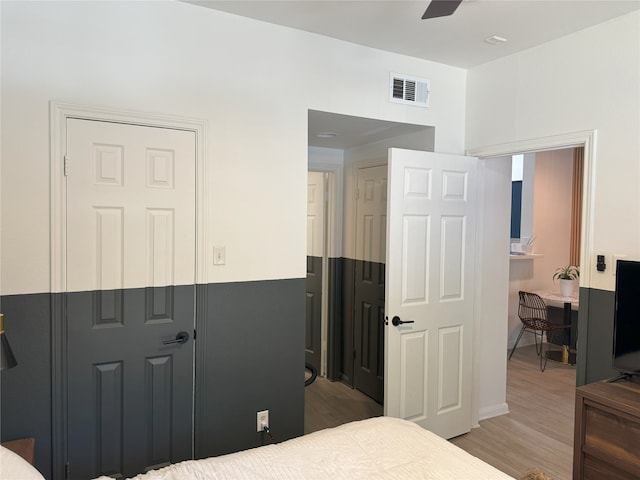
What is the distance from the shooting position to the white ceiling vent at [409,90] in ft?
10.0

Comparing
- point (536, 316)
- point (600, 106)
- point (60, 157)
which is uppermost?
point (600, 106)

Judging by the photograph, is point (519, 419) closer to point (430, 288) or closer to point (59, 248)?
point (430, 288)

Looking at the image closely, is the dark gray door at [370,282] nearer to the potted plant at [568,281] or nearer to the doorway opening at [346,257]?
the doorway opening at [346,257]

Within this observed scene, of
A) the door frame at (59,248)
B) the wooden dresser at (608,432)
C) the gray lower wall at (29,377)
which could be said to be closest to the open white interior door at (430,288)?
the wooden dresser at (608,432)

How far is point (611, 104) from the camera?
2.47 metres

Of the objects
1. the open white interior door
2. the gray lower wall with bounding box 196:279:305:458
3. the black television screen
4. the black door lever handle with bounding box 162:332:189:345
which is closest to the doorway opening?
the open white interior door

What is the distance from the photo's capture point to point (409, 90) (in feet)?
10.2

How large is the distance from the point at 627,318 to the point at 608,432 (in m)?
0.58

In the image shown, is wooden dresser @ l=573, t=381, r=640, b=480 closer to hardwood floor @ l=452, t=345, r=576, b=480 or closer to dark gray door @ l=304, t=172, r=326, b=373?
hardwood floor @ l=452, t=345, r=576, b=480

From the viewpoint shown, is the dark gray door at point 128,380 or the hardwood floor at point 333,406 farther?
the hardwood floor at point 333,406

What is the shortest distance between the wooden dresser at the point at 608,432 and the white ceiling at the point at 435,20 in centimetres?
199

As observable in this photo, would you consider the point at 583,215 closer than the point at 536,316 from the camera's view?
Yes

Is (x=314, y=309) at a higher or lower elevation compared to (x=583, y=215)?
lower

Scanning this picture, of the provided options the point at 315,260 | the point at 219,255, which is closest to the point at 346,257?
the point at 315,260
